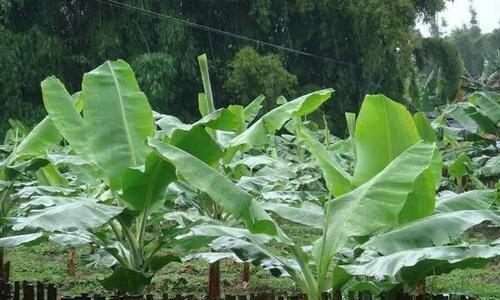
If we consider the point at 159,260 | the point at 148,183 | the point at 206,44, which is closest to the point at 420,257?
the point at 148,183

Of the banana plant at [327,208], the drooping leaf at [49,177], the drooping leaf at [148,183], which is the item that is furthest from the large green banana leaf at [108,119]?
the drooping leaf at [49,177]

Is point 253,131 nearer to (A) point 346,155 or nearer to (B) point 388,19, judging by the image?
(A) point 346,155

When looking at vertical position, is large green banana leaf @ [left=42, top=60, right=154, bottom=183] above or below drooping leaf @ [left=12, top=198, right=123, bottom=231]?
above

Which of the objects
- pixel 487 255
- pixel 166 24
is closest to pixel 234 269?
pixel 487 255

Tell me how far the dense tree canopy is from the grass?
11170 mm

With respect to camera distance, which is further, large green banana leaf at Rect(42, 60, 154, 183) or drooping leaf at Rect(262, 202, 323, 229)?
large green banana leaf at Rect(42, 60, 154, 183)

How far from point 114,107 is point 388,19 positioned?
54.2 feet

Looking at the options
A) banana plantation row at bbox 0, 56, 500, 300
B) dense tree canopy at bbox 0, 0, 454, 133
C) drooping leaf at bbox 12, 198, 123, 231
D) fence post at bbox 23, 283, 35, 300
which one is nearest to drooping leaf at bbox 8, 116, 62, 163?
banana plantation row at bbox 0, 56, 500, 300

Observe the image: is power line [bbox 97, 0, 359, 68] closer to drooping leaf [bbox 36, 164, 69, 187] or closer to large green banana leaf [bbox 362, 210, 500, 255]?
drooping leaf [bbox 36, 164, 69, 187]

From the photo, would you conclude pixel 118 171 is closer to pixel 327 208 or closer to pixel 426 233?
pixel 327 208

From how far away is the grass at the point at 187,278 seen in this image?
21.7 ft

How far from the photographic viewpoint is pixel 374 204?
11.9 feet

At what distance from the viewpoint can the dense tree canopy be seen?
19.6m

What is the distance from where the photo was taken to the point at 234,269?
783 cm
